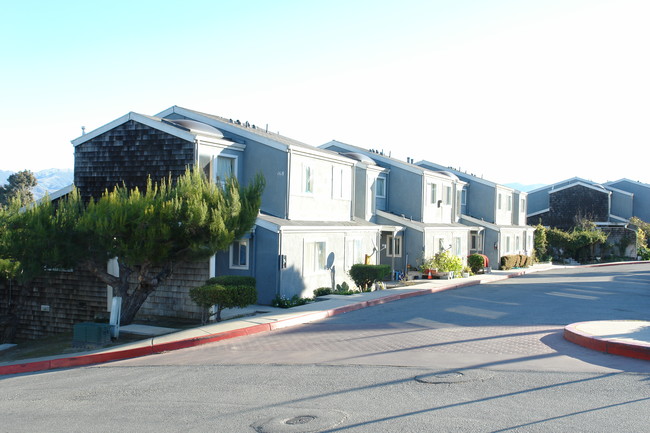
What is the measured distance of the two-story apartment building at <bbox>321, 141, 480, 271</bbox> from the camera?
30.1 meters

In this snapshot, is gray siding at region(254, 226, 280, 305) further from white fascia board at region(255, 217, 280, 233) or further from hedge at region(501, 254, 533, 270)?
hedge at region(501, 254, 533, 270)

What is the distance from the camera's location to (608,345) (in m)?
11.8

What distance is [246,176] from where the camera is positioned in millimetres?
22219

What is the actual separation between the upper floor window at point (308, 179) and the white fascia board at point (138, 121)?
15.2 feet

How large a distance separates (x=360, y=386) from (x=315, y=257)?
12.8 meters

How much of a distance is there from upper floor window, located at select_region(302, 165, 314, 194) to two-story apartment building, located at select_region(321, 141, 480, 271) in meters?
5.68

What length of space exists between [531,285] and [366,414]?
72.5ft

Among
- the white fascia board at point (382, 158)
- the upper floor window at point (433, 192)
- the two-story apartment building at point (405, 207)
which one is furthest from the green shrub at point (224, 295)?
the upper floor window at point (433, 192)

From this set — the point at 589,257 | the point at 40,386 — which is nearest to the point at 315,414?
the point at 40,386

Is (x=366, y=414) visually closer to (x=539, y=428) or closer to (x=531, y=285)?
(x=539, y=428)

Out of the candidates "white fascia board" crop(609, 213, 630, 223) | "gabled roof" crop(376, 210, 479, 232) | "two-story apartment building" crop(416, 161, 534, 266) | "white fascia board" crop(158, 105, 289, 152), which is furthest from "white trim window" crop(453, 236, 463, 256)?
"white fascia board" crop(609, 213, 630, 223)

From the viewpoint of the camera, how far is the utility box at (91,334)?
15016mm

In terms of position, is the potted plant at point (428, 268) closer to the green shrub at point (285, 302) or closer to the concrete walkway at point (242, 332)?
the concrete walkway at point (242, 332)

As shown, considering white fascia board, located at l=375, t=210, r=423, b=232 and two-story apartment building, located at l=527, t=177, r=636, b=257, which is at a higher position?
two-story apartment building, located at l=527, t=177, r=636, b=257
